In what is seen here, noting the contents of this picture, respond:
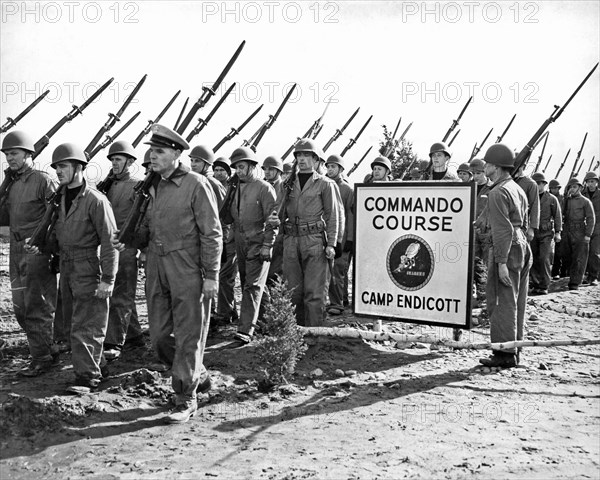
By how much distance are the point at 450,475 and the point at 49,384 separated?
4.14m

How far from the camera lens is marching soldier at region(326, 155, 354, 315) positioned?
34.9 ft

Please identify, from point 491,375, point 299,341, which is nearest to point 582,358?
point 491,375

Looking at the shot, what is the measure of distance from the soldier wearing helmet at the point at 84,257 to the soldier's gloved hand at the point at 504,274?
13.2 ft

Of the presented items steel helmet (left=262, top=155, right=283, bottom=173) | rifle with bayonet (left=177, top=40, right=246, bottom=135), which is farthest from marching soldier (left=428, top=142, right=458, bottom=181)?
rifle with bayonet (left=177, top=40, right=246, bottom=135)

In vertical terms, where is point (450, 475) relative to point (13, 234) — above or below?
below

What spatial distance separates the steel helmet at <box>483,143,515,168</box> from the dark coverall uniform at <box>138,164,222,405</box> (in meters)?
3.26

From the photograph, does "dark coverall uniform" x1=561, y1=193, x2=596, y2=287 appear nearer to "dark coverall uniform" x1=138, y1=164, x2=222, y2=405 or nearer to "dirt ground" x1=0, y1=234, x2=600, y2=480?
"dirt ground" x1=0, y1=234, x2=600, y2=480

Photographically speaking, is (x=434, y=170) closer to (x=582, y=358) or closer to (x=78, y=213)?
(x=582, y=358)

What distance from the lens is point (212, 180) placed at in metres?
8.59

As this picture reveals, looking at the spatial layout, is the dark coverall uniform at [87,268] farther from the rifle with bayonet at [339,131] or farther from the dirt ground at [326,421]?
the rifle with bayonet at [339,131]

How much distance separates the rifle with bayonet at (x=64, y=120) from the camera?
1015cm

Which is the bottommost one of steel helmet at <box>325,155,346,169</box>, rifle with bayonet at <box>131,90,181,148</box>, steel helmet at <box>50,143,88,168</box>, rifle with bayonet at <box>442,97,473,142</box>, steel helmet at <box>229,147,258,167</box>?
steel helmet at <box>50,143,88,168</box>

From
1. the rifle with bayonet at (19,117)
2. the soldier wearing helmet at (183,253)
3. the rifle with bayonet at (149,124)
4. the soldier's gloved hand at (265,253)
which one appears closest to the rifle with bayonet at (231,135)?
the rifle with bayonet at (149,124)

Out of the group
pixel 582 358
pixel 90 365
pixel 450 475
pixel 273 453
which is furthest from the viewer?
pixel 582 358
